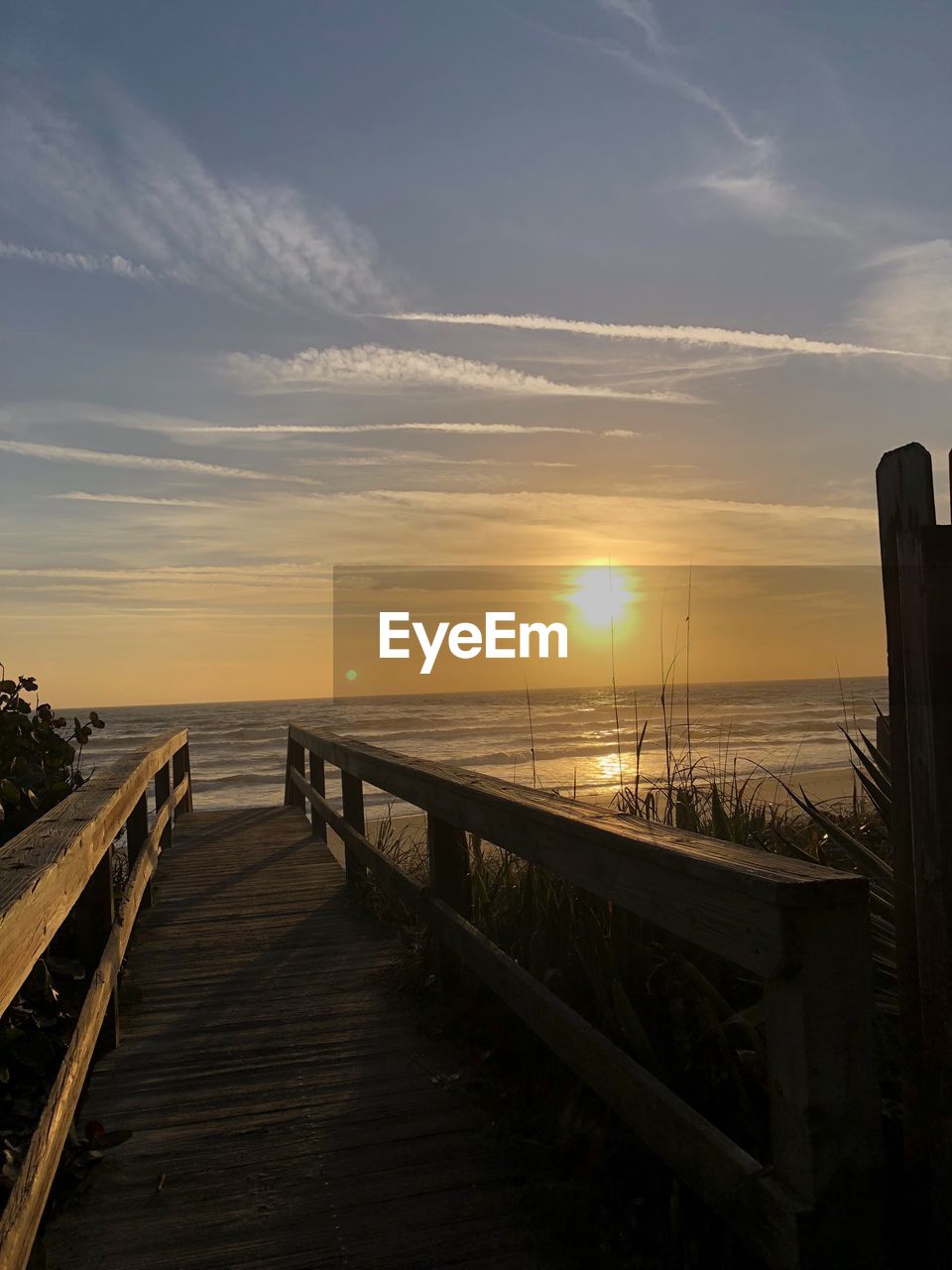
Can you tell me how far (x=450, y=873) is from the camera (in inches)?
158

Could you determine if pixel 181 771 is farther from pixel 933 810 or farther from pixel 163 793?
pixel 933 810

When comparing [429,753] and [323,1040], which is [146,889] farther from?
[429,753]

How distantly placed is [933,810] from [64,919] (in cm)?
246

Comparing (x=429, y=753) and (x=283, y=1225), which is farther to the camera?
(x=429, y=753)

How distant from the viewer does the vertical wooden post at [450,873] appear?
13.1 ft

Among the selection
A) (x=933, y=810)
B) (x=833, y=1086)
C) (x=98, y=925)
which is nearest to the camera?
(x=833, y=1086)

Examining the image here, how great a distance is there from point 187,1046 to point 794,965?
2961mm

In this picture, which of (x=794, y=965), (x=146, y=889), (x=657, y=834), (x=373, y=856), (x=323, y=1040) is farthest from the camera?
(x=146, y=889)

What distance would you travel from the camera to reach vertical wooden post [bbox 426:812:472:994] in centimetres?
398

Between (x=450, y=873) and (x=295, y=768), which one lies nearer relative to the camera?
(x=450, y=873)

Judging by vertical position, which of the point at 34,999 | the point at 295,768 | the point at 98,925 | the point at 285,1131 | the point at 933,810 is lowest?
the point at 285,1131

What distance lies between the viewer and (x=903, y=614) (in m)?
1.91

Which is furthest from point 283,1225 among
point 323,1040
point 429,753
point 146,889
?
point 429,753

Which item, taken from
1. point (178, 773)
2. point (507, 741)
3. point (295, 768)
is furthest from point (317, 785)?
point (507, 741)
